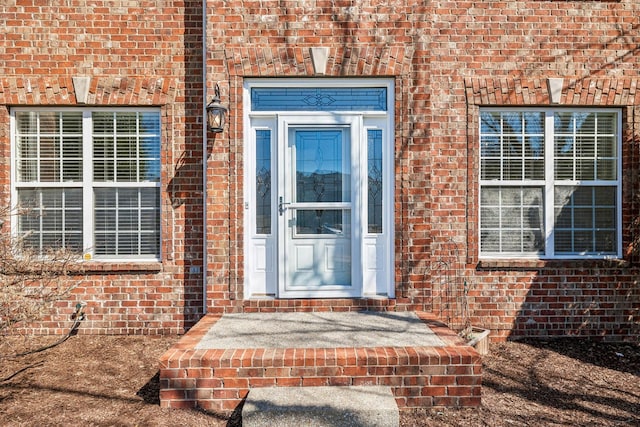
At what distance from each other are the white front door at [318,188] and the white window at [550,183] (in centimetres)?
138

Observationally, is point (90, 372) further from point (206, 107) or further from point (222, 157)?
point (206, 107)

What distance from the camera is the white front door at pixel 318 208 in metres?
4.57

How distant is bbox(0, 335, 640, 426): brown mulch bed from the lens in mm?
3092

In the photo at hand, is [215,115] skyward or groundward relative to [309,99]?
groundward

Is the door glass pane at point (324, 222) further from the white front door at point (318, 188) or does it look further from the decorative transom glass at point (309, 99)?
the decorative transom glass at point (309, 99)

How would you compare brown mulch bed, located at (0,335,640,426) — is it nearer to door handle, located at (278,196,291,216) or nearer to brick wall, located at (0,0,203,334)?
brick wall, located at (0,0,203,334)

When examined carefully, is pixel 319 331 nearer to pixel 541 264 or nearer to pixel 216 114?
pixel 216 114

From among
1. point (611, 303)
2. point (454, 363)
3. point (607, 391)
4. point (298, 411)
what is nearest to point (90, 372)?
point (298, 411)

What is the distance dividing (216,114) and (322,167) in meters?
1.32

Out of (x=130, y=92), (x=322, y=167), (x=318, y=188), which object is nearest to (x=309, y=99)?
(x=322, y=167)

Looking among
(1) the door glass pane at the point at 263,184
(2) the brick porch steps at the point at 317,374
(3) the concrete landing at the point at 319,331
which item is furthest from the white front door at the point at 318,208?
(2) the brick porch steps at the point at 317,374

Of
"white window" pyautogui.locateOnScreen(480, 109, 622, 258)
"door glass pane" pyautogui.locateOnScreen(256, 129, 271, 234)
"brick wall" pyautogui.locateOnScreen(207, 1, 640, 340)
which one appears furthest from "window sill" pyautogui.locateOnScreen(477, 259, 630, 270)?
"door glass pane" pyautogui.locateOnScreen(256, 129, 271, 234)

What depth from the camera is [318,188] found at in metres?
4.63

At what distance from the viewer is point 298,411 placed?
111 inches
